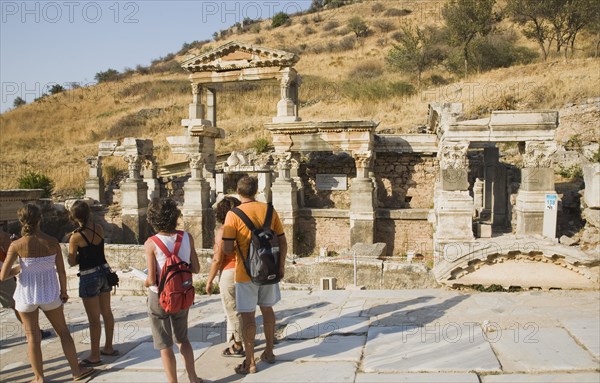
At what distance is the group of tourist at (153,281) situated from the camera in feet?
13.6

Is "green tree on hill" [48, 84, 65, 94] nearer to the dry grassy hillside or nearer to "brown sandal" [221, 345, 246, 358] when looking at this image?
the dry grassy hillside

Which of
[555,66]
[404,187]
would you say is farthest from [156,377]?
[555,66]

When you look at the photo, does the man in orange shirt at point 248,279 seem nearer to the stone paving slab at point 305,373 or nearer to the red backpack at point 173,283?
the stone paving slab at point 305,373

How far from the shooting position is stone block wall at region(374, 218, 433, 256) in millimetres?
15211

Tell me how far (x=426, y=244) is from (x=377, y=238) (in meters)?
1.44

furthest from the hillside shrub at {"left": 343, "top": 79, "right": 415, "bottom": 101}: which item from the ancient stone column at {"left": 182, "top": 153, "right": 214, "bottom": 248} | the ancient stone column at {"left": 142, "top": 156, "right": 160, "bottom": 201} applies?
the ancient stone column at {"left": 182, "top": 153, "right": 214, "bottom": 248}

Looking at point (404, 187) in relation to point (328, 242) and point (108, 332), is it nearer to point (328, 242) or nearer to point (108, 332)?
point (328, 242)

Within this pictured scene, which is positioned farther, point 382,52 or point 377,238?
point 382,52

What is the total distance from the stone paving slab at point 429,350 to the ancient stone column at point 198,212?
12198 millimetres

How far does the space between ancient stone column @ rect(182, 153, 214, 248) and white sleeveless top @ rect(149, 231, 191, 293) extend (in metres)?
12.9

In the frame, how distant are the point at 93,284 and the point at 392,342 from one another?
294cm

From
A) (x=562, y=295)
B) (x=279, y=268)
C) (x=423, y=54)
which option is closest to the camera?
(x=279, y=268)

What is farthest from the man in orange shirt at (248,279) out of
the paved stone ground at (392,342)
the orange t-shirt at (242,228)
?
the paved stone ground at (392,342)

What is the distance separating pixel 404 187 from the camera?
16969mm
